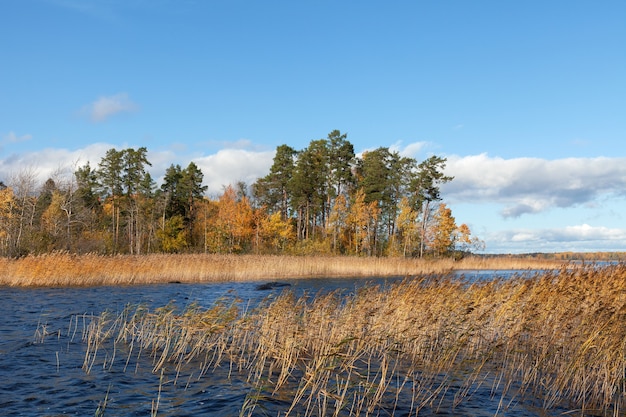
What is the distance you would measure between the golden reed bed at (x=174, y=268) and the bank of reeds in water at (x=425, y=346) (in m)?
5.01

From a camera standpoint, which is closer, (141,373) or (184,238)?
(141,373)

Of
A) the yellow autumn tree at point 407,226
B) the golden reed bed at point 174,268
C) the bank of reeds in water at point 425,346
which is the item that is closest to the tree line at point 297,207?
the yellow autumn tree at point 407,226

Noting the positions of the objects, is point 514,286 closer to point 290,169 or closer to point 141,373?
point 141,373

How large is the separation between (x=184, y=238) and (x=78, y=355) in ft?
165

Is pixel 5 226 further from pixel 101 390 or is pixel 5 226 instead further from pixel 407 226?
pixel 407 226

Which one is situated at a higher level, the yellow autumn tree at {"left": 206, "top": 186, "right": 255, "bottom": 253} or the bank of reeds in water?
the yellow autumn tree at {"left": 206, "top": 186, "right": 255, "bottom": 253}

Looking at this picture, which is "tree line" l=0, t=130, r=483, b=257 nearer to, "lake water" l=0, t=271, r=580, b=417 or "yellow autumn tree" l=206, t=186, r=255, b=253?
"yellow autumn tree" l=206, t=186, r=255, b=253

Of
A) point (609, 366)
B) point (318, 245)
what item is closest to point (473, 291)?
point (609, 366)

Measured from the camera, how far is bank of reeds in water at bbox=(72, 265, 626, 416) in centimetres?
761

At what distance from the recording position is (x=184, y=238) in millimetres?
59000

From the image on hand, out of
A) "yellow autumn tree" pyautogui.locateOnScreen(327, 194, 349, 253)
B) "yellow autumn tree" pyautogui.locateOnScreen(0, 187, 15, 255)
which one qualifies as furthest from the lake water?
"yellow autumn tree" pyautogui.locateOnScreen(327, 194, 349, 253)

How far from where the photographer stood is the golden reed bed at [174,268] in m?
24.0

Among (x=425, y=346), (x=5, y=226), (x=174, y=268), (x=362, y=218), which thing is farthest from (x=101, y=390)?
(x=362, y=218)

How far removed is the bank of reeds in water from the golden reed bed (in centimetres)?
501
